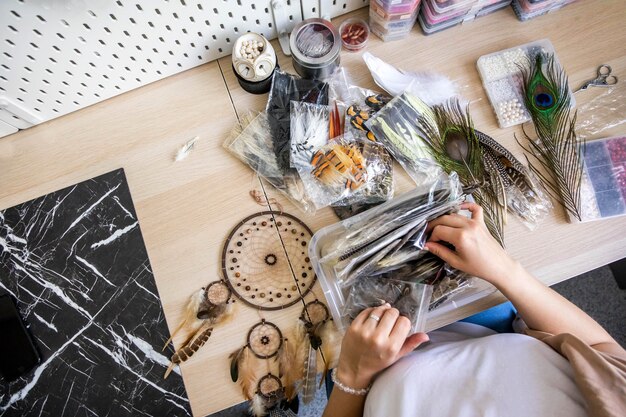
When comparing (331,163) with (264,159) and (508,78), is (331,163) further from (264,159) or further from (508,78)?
(508,78)

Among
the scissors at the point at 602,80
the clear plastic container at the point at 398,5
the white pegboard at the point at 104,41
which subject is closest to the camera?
the white pegboard at the point at 104,41

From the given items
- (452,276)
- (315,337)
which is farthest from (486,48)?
(315,337)

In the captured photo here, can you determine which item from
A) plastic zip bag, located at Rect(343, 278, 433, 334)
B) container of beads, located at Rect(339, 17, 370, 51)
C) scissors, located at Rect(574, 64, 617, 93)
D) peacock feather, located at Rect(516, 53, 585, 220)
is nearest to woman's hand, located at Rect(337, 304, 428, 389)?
plastic zip bag, located at Rect(343, 278, 433, 334)

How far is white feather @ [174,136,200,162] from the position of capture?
1023mm

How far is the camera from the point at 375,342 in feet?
2.66

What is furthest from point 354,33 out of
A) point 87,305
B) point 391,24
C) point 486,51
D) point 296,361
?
point 87,305

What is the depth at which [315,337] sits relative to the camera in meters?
0.96

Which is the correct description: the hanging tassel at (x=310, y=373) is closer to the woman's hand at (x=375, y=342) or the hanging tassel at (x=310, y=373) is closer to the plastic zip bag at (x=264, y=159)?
the woman's hand at (x=375, y=342)

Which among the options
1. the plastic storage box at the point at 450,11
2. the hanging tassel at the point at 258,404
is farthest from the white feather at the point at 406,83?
the hanging tassel at the point at 258,404

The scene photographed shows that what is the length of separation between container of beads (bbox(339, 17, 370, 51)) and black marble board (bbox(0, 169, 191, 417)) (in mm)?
667

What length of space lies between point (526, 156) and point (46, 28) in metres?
1.09

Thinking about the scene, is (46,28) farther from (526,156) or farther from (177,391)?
(526,156)

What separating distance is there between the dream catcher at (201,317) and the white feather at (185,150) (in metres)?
0.33

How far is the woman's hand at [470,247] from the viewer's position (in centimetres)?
83
